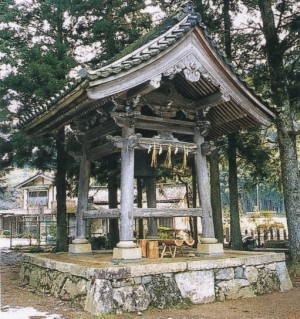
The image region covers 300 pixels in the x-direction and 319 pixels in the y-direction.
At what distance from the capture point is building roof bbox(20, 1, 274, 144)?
6.80 m

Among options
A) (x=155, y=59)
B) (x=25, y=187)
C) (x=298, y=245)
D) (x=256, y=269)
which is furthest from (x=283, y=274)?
(x=25, y=187)

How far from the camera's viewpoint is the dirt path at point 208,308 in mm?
5988

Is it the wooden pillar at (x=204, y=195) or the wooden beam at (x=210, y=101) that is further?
the wooden pillar at (x=204, y=195)

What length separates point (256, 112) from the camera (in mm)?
8367

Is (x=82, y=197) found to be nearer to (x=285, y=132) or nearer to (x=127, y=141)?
(x=127, y=141)

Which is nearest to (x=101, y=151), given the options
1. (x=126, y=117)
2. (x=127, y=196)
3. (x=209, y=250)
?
(x=126, y=117)

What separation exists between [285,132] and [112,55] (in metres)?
7.21

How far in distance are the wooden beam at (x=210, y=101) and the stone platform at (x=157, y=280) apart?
3.20 meters

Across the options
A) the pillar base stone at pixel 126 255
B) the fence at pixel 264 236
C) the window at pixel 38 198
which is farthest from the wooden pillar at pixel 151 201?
the window at pixel 38 198

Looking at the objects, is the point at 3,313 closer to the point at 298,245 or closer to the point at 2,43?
the point at 298,245

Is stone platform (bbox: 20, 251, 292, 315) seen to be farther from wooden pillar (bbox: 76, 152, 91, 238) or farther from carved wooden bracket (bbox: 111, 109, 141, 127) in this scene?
carved wooden bracket (bbox: 111, 109, 141, 127)

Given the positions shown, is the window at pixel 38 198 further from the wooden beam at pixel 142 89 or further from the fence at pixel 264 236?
the wooden beam at pixel 142 89

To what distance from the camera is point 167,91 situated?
8227 millimetres

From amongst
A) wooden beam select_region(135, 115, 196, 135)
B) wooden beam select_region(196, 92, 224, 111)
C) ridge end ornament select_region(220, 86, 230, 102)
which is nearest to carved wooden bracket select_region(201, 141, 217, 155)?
wooden beam select_region(135, 115, 196, 135)
